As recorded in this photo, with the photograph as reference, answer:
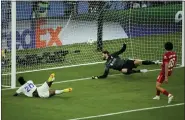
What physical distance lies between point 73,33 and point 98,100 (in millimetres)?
6907

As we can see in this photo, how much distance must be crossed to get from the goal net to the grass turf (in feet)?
5.20

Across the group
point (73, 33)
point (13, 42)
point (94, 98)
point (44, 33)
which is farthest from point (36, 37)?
point (94, 98)

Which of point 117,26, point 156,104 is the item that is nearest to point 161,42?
point 117,26

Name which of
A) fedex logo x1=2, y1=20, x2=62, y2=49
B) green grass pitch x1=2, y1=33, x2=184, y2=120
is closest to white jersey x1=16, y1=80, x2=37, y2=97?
green grass pitch x1=2, y1=33, x2=184, y2=120

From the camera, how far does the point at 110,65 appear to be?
15.0 m

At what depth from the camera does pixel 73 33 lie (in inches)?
732

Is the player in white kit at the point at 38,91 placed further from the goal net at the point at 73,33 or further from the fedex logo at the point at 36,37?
the fedex logo at the point at 36,37

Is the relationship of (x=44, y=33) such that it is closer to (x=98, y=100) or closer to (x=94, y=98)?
(x=94, y=98)

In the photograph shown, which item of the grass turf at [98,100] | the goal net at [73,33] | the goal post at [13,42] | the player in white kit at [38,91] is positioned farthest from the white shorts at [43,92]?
the goal net at [73,33]

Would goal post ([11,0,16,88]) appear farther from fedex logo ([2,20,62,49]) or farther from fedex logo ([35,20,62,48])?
fedex logo ([35,20,62,48])

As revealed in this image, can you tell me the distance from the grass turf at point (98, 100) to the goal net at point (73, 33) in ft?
5.20

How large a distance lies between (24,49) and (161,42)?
6.14 metres

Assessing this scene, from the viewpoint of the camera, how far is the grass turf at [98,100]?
10.6 meters

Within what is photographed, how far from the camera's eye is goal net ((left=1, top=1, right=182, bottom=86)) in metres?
17.1
